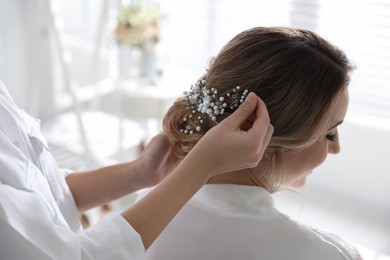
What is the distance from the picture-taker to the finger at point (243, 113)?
1.08 m

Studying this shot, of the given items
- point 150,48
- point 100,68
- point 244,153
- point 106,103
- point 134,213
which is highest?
point 244,153

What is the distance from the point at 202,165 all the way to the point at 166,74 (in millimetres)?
2464

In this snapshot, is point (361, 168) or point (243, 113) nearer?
point (243, 113)

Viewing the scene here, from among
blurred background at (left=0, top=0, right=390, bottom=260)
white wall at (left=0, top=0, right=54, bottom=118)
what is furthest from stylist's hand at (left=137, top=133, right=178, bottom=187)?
white wall at (left=0, top=0, right=54, bottom=118)

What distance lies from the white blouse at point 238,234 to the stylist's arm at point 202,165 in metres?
0.24

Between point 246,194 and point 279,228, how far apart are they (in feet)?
0.36

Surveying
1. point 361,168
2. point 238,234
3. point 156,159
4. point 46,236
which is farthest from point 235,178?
point 361,168

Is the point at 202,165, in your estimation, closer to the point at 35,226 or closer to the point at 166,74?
the point at 35,226

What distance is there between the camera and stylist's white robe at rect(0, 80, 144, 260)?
39.0 inches

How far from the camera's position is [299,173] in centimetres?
146

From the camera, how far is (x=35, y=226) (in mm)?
1022

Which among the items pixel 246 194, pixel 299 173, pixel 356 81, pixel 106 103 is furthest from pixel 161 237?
pixel 106 103

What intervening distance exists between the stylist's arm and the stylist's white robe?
0.05 meters

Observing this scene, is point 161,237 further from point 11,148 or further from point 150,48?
point 150,48
